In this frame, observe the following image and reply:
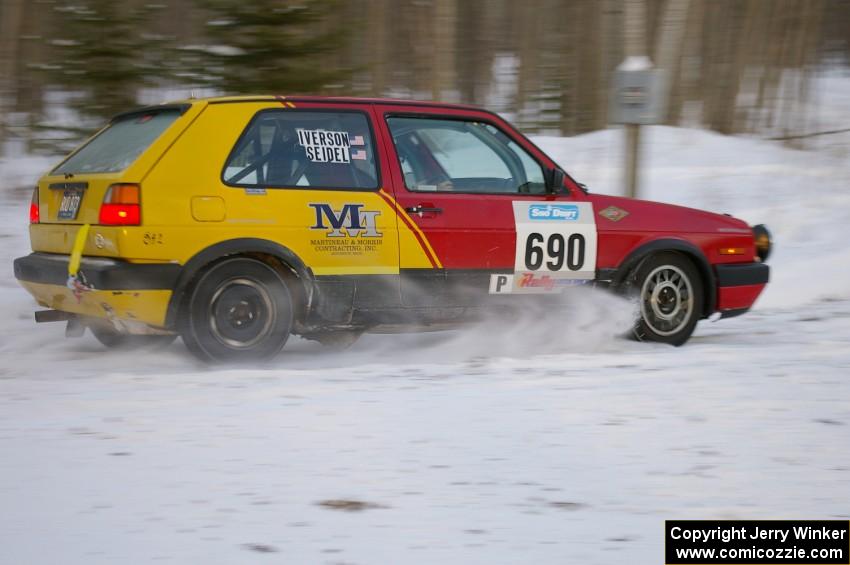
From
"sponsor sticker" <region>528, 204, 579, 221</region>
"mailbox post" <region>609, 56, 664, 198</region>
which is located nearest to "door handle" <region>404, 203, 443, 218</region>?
"sponsor sticker" <region>528, 204, 579, 221</region>

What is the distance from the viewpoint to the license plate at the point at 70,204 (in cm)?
582

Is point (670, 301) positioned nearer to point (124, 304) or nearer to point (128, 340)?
point (124, 304)

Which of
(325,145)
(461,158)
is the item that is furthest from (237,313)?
(461,158)

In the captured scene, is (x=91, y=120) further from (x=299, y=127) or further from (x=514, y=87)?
(x=514, y=87)

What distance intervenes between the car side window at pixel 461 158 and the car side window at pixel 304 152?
25 cm

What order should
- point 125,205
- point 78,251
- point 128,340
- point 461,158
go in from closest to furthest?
point 125,205, point 78,251, point 461,158, point 128,340

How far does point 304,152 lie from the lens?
237 inches

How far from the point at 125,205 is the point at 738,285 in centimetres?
430

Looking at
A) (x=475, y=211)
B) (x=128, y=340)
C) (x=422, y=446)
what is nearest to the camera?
(x=422, y=446)

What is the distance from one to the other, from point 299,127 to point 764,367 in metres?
3.20

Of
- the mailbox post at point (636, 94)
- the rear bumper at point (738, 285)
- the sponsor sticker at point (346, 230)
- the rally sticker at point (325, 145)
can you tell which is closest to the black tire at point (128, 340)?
the sponsor sticker at point (346, 230)

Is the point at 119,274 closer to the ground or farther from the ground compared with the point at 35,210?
closer to the ground

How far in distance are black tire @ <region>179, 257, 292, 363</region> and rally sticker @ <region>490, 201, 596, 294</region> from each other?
56.6 inches

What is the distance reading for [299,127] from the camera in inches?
237
